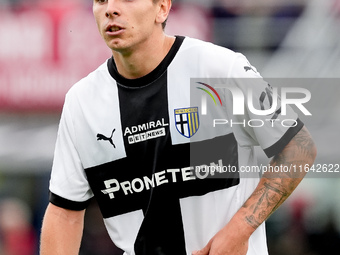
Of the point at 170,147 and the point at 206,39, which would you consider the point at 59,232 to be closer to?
Answer: the point at 170,147

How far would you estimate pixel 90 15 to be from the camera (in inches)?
423

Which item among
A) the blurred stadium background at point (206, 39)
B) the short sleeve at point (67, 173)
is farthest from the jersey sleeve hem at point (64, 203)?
the blurred stadium background at point (206, 39)

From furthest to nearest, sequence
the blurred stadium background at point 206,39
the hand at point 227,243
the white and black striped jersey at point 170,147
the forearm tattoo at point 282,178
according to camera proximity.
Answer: the blurred stadium background at point 206,39 < the white and black striped jersey at point 170,147 < the forearm tattoo at point 282,178 < the hand at point 227,243

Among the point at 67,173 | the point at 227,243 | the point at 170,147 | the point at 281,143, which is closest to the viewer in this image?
the point at 227,243

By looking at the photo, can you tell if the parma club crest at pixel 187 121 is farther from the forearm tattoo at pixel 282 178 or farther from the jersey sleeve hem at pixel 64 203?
the jersey sleeve hem at pixel 64 203

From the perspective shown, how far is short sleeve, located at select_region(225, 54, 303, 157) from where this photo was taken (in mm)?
3738

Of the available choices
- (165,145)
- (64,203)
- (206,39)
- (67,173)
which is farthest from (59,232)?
(206,39)

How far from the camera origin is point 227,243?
3.65 meters

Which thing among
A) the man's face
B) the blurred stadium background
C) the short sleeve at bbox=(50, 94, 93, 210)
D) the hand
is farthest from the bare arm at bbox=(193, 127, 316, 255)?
the blurred stadium background

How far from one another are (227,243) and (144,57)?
1.01 metres

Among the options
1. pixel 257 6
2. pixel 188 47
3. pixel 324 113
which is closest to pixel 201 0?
pixel 257 6

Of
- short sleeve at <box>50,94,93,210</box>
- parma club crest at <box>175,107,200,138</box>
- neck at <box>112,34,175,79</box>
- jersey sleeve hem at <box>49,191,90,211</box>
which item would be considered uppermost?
neck at <box>112,34,175,79</box>

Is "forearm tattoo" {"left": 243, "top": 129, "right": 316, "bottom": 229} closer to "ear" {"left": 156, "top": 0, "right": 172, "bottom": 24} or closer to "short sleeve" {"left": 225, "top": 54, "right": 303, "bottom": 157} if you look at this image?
"short sleeve" {"left": 225, "top": 54, "right": 303, "bottom": 157}

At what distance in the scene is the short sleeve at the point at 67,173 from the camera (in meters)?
4.12
